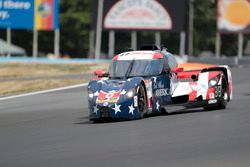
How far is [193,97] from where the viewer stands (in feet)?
53.0

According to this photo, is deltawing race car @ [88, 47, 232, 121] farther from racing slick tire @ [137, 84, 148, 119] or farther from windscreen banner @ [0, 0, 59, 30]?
windscreen banner @ [0, 0, 59, 30]

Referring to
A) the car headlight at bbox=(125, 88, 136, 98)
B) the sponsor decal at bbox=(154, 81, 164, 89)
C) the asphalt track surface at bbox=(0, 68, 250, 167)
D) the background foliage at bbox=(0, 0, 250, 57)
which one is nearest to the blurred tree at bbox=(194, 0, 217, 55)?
the background foliage at bbox=(0, 0, 250, 57)

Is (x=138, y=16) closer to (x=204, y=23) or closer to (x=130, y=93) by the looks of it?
(x=204, y=23)

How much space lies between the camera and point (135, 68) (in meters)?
15.6

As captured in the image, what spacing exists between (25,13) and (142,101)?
5251 centimetres

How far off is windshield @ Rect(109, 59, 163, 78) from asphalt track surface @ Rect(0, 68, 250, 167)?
3.07ft

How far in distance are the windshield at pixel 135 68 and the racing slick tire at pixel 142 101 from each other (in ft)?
2.33

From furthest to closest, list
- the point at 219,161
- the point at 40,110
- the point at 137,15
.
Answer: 1. the point at 137,15
2. the point at 40,110
3. the point at 219,161

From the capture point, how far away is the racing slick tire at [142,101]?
14.7 meters

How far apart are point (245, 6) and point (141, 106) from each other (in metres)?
55.5

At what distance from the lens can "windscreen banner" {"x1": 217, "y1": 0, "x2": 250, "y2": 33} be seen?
226ft

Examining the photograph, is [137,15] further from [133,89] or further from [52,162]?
[52,162]

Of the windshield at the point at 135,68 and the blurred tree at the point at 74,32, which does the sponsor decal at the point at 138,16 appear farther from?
the windshield at the point at 135,68

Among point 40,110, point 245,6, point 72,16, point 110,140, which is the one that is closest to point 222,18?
point 245,6
